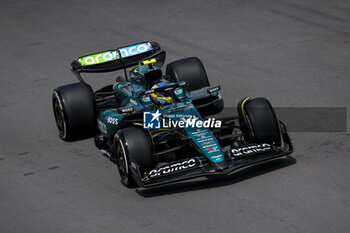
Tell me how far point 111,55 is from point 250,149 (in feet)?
13.5

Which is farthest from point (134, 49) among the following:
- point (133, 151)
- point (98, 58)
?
point (133, 151)

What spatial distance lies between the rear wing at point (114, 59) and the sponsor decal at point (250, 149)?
3668 millimetres

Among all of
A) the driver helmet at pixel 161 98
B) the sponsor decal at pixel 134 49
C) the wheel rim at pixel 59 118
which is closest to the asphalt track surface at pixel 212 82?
the wheel rim at pixel 59 118

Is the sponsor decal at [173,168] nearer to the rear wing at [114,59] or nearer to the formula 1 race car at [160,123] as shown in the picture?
the formula 1 race car at [160,123]

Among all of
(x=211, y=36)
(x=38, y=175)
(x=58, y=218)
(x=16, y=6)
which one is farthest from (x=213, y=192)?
(x=16, y=6)

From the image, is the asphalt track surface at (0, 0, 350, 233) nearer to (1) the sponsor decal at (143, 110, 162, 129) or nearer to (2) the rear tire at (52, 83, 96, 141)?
(2) the rear tire at (52, 83, 96, 141)

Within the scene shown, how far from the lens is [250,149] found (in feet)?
34.1

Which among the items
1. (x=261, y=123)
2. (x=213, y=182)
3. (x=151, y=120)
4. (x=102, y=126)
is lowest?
(x=213, y=182)

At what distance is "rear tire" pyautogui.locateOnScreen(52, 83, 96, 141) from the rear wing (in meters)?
0.67

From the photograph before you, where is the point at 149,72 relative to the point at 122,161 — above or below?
above

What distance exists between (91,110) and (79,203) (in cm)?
256

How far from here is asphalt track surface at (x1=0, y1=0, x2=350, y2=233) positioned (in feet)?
31.3

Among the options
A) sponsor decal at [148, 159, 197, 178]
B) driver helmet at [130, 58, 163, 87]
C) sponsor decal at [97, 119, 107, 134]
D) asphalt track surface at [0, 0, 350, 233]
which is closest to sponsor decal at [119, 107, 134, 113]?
sponsor decal at [97, 119, 107, 134]

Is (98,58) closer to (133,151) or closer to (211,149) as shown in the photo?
(133,151)
